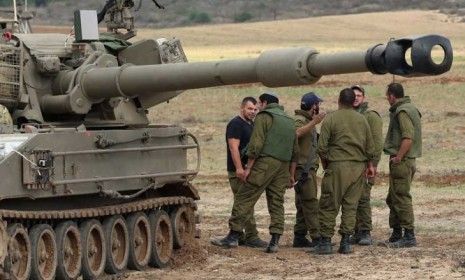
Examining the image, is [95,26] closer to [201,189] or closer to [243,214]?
[243,214]

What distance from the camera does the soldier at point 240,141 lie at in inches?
749

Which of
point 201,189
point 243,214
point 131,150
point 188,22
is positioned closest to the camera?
point 131,150

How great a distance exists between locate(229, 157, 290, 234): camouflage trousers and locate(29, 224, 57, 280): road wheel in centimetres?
301

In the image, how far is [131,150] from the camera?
17.6 meters

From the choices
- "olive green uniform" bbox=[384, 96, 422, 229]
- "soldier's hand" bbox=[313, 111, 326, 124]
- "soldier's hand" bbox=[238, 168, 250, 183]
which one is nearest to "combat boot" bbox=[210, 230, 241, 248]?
"soldier's hand" bbox=[238, 168, 250, 183]

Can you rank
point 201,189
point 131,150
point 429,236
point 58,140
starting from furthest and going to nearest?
point 201,189, point 429,236, point 131,150, point 58,140

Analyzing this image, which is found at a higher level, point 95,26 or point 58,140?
point 95,26

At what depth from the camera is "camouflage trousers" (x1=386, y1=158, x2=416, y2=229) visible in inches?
758

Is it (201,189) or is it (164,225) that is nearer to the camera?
(164,225)

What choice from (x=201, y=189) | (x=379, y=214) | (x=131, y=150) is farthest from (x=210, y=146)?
(x=131, y=150)

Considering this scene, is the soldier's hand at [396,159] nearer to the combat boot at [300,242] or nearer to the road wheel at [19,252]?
the combat boot at [300,242]

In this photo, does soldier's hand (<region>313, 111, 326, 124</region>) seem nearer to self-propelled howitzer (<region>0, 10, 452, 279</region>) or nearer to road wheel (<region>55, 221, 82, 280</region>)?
self-propelled howitzer (<region>0, 10, 452, 279</region>)

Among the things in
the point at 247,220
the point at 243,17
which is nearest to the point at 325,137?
the point at 247,220

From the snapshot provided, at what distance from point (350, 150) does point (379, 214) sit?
4642mm
